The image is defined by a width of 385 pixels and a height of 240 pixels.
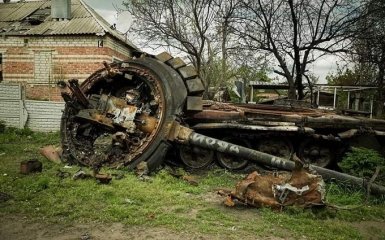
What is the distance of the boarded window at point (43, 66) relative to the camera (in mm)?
19562

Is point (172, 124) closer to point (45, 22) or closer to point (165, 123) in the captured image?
point (165, 123)

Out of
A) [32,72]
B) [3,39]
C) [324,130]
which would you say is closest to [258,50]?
[324,130]

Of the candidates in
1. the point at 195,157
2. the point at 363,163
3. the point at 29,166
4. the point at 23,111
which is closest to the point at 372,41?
the point at 363,163

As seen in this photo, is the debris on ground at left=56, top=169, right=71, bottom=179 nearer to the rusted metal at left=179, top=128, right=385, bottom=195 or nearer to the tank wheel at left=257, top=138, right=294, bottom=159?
the rusted metal at left=179, top=128, right=385, bottom=195

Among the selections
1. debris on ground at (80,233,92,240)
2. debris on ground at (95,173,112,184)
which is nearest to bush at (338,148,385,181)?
debris on ground at (95,173,112,184)

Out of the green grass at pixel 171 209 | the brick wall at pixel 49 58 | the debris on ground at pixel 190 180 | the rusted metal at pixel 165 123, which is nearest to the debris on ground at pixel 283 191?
the green grass at pixel 171 209

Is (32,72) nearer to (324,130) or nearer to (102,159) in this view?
(102,159)

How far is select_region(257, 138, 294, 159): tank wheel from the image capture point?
28.5 ft

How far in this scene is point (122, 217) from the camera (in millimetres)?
4863

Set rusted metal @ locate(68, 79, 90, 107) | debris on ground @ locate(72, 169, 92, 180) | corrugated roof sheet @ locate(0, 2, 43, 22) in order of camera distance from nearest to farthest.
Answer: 1. debris on ground @ locate(72, 169, 92, 180)
2. rusted metal @ locate(68, 79, 90, 107)
3. corrugated roof sheet @ locate(0, 2, 43, 22)

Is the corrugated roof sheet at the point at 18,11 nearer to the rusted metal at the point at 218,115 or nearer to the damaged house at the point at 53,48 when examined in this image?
the damaged house at the point at 53,48

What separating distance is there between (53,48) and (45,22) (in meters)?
1.82

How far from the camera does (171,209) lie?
528 centimetres

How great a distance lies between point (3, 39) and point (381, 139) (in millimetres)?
18165
